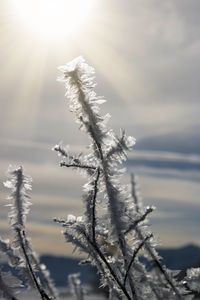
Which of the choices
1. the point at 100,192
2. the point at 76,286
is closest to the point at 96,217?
the point at 100,192

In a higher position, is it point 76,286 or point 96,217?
point 96,217

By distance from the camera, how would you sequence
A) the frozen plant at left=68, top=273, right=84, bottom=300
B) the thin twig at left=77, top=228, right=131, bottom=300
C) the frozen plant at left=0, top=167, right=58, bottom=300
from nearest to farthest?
the thin twig at left=77, top=228, right=131, bottom=300 → the frozen plant at left=0, top=167, right=58, bottom=300 → the frozen plant at left=68, top=273, right=84, bottom=300

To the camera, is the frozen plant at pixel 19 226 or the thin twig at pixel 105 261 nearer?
the thin twig at pixel 105 261

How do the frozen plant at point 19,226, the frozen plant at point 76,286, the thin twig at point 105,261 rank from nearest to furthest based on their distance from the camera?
the thin twig at point 105,261
the frozen plant at point 19,226
the frozen plant at point 76,286

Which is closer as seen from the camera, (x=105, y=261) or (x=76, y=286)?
(x=105, y=261)

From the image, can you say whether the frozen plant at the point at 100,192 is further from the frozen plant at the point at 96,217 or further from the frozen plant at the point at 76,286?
the frozen plant at the point at 76,286

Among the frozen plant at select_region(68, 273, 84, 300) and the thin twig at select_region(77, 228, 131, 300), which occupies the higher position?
the thin twig at select_region(77, 228, 131, 300)

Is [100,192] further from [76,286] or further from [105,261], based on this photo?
[76,286]

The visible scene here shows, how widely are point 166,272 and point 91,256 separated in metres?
0.52

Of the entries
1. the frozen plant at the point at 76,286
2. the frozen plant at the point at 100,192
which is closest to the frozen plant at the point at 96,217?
the frozen plant at the point at 100,192

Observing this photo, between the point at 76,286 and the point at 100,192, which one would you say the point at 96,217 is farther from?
the point at 76,286

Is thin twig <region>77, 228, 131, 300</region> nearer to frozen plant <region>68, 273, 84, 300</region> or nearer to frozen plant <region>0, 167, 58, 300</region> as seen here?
frozen plant <region>0, 167, 58, 300</region>

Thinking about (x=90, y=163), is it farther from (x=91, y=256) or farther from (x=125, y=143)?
(x=91, y=256)

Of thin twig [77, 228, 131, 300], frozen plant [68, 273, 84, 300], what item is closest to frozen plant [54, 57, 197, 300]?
thin twig [77, 228, 131, 300]
